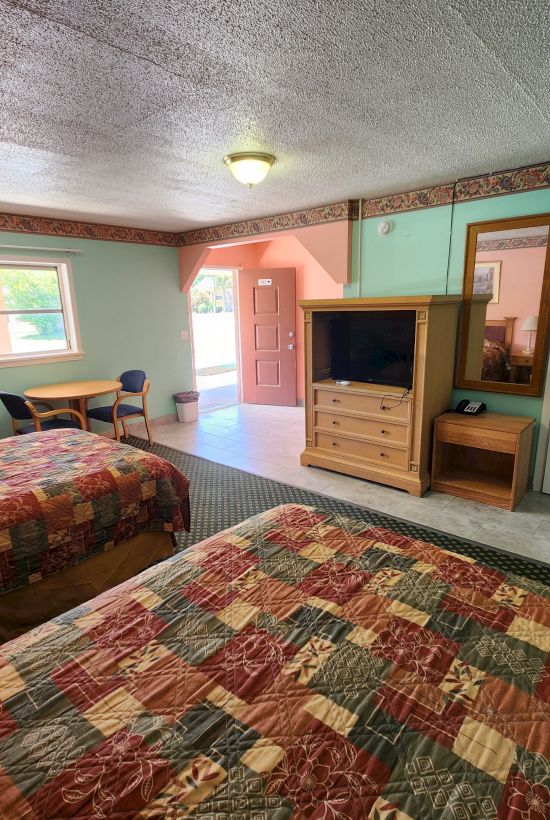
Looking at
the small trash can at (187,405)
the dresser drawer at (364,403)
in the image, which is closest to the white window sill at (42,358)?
the small trash can at (187,405)

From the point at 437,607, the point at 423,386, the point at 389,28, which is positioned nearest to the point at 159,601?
the point at 437,607

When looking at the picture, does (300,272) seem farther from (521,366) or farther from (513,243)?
(521,366)

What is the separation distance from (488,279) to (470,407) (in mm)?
1035

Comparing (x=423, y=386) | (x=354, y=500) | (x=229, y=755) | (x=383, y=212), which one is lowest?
(x=354, y=500)

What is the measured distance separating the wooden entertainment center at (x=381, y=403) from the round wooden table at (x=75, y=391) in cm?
220

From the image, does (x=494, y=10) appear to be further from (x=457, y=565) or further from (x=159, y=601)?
(x=159, y=601)

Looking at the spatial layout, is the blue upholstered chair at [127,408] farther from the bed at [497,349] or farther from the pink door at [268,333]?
the bed at [497,349]

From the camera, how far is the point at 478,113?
2.24m

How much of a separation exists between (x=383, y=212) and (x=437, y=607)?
12.1 feet

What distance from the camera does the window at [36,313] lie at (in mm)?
4758

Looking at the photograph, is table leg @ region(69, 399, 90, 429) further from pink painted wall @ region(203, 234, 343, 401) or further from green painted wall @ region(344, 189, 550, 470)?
green painted wall @ region(344, 189, 550, 470)

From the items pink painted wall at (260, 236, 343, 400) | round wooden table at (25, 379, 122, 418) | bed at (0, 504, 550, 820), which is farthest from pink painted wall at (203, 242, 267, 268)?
bed at (0, 504, 550, 820)

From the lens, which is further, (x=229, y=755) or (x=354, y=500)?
(x=354, y=500)

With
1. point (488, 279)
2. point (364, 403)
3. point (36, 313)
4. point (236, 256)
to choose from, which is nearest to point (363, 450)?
point (364, 403)
